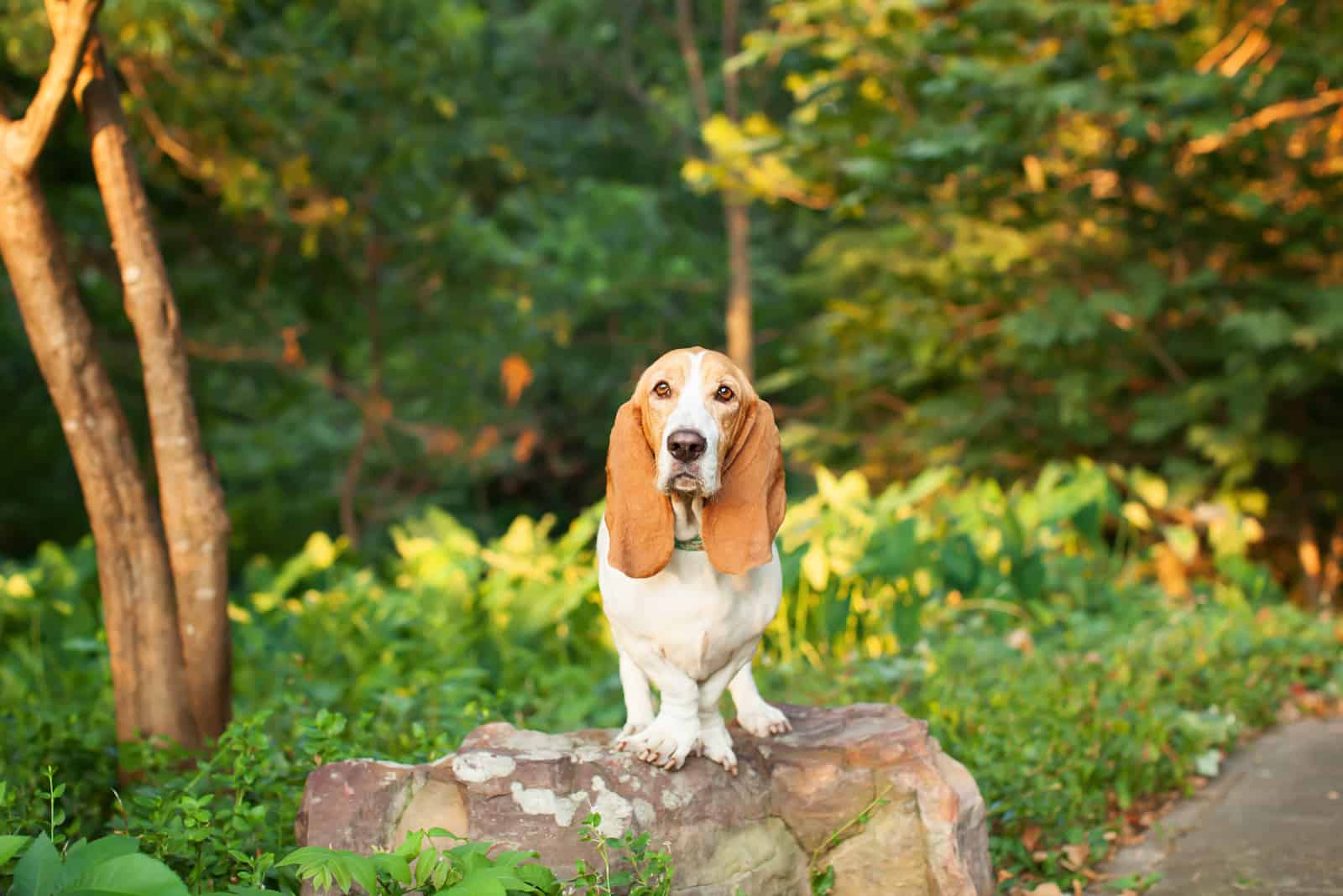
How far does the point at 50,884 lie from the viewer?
90.0 inches

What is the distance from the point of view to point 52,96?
3.56 m

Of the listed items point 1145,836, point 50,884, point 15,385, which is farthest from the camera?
point 15,385

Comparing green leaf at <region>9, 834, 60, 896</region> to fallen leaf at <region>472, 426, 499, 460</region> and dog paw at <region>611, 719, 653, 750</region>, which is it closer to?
dog paw at <region>611, 719, 653, 750</region>

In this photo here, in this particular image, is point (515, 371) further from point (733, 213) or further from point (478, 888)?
point (478, 888)

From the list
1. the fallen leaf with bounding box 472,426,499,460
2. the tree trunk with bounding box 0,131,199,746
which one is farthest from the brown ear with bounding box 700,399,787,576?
the fallen leaf with bounding box 472,426,499,460

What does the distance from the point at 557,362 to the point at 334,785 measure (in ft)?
43.7

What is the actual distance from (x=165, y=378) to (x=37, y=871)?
184 cm

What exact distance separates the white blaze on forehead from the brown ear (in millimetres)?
110

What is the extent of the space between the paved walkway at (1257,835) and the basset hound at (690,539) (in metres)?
1.52

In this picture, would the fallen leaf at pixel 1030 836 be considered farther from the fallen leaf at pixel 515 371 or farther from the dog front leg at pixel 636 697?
the fallen leaf at pixel 515 371

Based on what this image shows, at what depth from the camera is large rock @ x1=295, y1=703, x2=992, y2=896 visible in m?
2.80

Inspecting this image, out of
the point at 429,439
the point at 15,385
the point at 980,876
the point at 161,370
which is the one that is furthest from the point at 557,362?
the point at 980,876

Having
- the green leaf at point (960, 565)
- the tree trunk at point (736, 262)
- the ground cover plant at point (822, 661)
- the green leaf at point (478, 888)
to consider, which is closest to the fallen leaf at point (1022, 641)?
the ground cover plant at point (822, 661)

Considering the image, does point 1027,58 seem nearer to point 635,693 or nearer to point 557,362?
point 635,693
